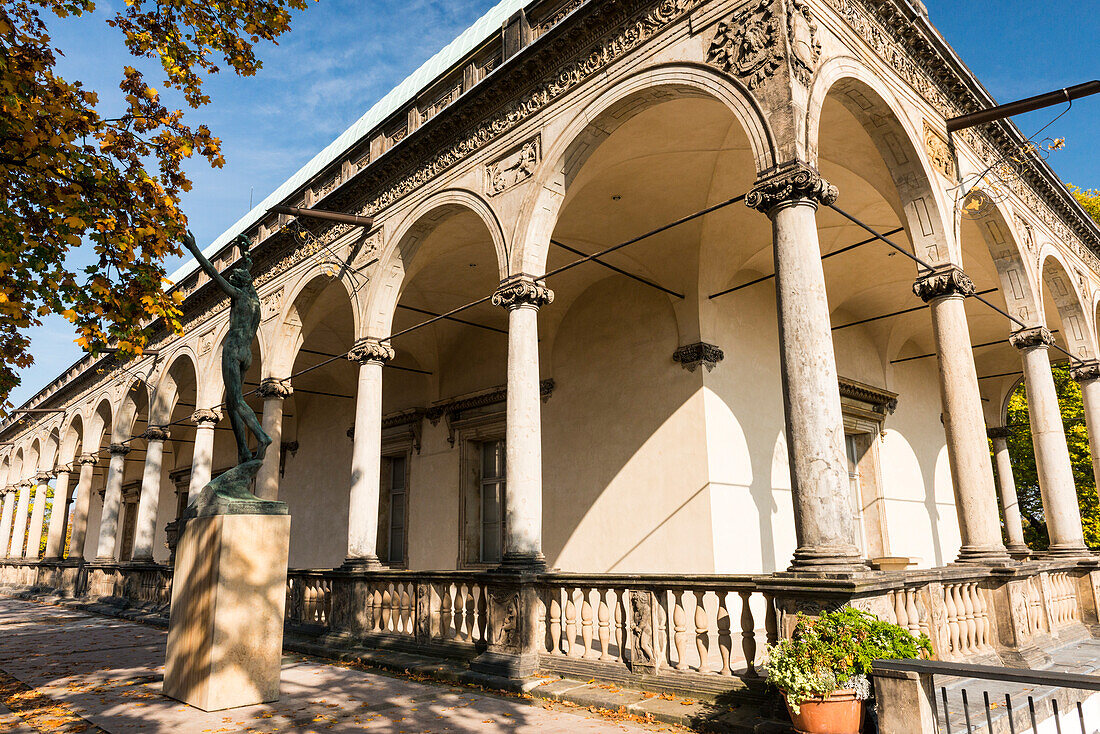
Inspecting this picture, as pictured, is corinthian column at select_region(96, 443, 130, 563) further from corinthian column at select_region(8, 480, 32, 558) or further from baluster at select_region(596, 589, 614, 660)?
baluster at select_region(596, 589, 614, 660)

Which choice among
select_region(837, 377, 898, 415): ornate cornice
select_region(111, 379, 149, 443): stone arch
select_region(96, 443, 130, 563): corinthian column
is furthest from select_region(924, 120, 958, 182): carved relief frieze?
select_region(96, 443, 130, 563): corinthian column

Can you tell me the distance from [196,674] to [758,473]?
8294mm

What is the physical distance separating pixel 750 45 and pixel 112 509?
18.4m

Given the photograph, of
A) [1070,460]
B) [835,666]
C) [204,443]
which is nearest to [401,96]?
[204,443]

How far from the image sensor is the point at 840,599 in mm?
4770

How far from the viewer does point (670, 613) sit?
6152mm

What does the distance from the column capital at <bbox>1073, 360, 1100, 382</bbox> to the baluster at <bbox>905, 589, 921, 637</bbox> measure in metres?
8.26

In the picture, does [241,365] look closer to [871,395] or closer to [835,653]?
[835,653]

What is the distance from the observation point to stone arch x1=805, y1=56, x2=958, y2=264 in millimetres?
7543

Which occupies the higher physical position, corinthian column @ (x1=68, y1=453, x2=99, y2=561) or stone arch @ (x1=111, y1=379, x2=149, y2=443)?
stone arch @ (x1=111, y1=379, x2=149, y2=443)

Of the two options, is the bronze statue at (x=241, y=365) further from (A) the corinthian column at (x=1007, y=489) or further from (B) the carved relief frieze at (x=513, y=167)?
(A) the corinthian column at (x=1007, y=489)

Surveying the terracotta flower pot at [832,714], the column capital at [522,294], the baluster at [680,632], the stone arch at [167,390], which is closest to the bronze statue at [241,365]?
the column capital at [522,294]

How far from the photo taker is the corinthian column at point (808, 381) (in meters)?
5.21

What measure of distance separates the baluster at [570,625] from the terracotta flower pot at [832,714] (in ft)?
9.38
